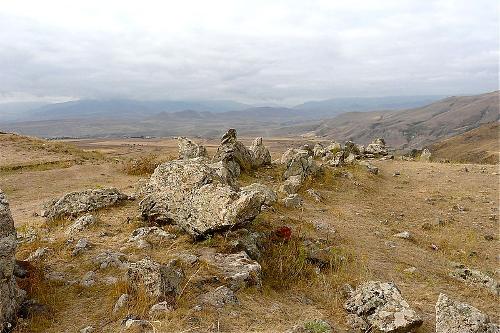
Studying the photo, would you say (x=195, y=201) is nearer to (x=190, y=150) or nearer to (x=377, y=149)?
(x=190, y=150)

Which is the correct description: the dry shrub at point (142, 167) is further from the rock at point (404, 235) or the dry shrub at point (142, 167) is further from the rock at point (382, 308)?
the rock at point (382, 308)

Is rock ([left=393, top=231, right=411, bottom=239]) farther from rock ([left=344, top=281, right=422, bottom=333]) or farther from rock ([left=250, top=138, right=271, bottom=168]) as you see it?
rock ([left=250, top=138, right=271, bottom=168])

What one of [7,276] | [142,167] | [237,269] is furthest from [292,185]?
[7,276]

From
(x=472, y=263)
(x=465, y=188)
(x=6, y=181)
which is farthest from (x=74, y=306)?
(x=465, y=188)

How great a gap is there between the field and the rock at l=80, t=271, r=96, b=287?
15 cm

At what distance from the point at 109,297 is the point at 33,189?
17863mm

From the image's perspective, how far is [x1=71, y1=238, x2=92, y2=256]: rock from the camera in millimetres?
10673

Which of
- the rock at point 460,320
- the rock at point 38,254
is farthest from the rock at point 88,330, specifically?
the rock at point 460,320

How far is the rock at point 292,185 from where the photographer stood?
20062mm

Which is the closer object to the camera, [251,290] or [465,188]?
[251,290]

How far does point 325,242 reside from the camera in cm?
1355

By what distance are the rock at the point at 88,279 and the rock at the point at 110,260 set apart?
341 mm

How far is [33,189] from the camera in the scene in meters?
23.8

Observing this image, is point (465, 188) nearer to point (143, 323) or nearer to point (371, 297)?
point (371, 297)
